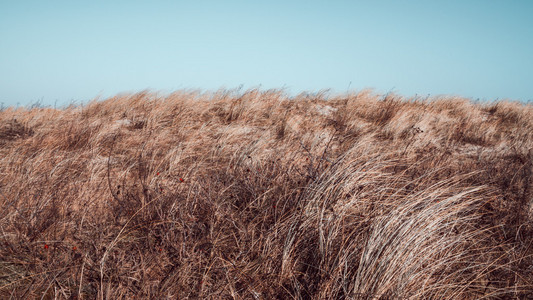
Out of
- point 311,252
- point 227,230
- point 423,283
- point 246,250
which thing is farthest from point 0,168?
point 423,283

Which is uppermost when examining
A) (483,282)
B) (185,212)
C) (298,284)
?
(185,212)

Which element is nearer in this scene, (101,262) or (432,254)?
(101,262)

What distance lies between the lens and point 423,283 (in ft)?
5.73

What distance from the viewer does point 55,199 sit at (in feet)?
8.90

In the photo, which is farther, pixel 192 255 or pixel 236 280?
pixel 192 255

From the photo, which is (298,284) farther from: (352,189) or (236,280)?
(352,189)

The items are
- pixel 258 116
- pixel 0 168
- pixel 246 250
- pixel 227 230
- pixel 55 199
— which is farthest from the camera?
pixel 258 116

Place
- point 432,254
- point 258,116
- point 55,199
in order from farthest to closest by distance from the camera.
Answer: point 258,116 → point 55,199 → point 432,254

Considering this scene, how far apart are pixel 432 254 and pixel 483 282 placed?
40 centimetres

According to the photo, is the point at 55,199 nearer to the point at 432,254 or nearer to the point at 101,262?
the point at 101,262

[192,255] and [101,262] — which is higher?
[101,262]

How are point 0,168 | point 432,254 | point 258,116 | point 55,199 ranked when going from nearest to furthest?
point 432,254
point 55,199
point 0,168
point 258,116

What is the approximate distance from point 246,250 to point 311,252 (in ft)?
1.38

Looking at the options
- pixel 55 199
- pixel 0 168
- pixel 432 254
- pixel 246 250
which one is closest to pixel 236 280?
pixel 246 250
